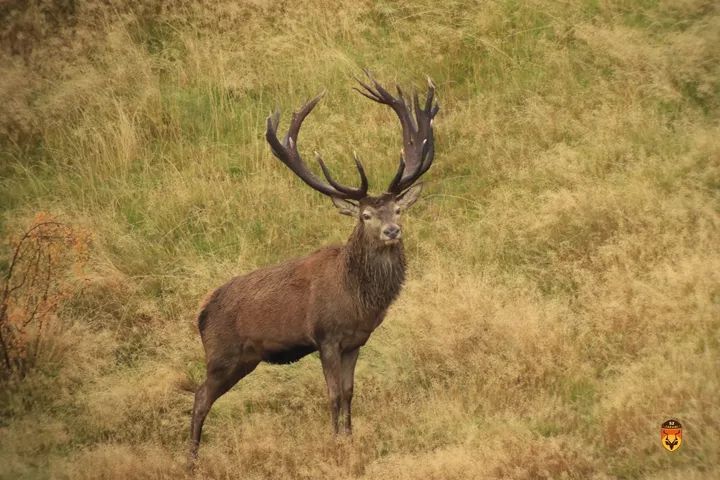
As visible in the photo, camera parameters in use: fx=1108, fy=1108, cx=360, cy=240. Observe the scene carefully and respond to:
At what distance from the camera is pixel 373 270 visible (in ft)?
27.5

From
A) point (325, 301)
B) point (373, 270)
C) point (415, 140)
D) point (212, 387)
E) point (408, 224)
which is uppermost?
point (415, 140)

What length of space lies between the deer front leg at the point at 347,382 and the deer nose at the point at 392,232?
949mm

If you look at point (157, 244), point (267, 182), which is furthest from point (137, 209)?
point (267, 182)

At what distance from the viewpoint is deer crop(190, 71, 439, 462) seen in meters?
8.30

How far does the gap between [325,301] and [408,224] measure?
8.98ft

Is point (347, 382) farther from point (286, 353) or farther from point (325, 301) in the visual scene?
point (325, 301)

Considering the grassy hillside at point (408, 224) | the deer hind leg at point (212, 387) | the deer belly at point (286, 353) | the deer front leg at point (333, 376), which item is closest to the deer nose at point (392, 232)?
the deer front leg at point (333, 376)

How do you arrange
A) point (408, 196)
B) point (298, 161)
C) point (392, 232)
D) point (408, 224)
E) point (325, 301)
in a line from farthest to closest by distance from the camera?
point (408, 224)
point (298, 161)
point (408, 196)
point (325, 301)
point (392, 232)

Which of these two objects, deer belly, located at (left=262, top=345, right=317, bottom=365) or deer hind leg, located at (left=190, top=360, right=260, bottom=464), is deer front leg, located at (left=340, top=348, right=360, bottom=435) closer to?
deer belly, located at (left=262, top=345, right=317, bottom=365)

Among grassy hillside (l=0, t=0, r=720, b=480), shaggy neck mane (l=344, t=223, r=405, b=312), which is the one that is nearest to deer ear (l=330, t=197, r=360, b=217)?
shaggy neck mane (l=344, t=223, r=405, b=312)

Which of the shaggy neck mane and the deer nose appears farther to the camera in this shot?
the shaggy neck mane

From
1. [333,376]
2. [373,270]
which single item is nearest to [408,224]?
[373,270]

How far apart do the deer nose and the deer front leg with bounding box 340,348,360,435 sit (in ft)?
3.11

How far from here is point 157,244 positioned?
1130cm
